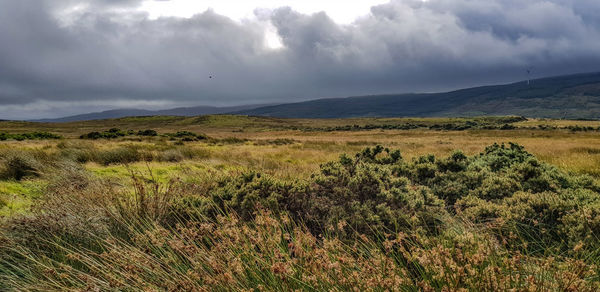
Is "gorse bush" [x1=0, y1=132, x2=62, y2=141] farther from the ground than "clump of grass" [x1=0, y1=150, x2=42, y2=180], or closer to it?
farther from the ground

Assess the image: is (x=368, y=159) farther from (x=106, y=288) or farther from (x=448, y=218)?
(x=106, y=288)

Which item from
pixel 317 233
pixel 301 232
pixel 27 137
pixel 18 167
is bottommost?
pixel 317 233

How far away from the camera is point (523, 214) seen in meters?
5.82

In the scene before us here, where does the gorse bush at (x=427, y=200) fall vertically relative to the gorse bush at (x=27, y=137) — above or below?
below

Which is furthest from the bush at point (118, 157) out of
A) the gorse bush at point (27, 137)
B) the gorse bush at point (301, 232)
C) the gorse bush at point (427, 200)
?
the gorse bush at point (27, 137)

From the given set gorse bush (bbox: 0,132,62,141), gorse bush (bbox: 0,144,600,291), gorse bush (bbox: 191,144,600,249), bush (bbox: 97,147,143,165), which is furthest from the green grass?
gorse bush (bbox: 0,132,62,141)

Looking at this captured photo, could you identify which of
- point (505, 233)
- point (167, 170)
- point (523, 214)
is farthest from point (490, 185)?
point (167, 170)

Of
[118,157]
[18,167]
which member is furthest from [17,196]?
[118,157]

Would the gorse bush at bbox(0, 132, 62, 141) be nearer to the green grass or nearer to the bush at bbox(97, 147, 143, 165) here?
the bush at bbox(97, 147, 143, 165)

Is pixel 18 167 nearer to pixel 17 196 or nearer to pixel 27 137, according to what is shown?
pixel 17 196

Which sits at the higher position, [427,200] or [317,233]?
[427,200]

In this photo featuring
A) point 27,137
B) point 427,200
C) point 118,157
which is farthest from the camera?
point 27,137

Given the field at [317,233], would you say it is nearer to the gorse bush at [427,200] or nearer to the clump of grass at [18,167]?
the gorse bush at [427,200]

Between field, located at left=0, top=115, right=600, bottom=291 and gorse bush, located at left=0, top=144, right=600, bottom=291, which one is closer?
field, located at left=0, top=115, right=600, bottom=291
